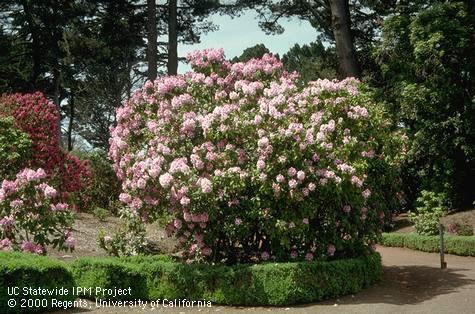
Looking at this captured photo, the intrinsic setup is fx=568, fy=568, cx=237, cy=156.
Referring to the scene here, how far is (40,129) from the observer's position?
1445cm

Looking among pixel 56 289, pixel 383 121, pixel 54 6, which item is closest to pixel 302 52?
pixel 54 6

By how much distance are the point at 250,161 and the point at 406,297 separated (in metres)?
3.36

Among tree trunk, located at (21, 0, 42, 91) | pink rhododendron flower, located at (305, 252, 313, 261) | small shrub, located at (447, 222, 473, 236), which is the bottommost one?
small shrub, located at (447, 222, 473, 236)

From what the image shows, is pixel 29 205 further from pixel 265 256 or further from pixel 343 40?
pixel 343 40

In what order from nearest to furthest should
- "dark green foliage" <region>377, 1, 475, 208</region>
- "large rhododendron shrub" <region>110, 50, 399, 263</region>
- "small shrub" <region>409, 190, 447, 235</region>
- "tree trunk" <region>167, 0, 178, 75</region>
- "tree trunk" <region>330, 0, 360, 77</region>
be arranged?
"large rhododendron shrub" <region>110, 50, 399, 263</region>
"tree trunk" <region>330, 0, 360, 77</region>
"small shrub" <region>409, 190, 447, 235</region>
"tree trunk" <region>167, 0, 178, 75</region>
"dark green foliage" <region>377, 1, 475, 208</region>

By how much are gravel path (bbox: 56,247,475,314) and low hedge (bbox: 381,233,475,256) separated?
2.51 metres

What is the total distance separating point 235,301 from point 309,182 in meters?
2.17

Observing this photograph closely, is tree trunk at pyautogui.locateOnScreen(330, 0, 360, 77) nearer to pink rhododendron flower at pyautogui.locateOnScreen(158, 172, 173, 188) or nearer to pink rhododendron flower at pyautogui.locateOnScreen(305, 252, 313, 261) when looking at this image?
pink rhododendron flower at pyautogui.locateOnScreen(305, 252, 313, 261)

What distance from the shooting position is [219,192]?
351 inches

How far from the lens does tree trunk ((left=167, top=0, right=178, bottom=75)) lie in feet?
64.1

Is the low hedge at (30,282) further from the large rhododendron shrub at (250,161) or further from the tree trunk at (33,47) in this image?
the tree trunk at (33,47)

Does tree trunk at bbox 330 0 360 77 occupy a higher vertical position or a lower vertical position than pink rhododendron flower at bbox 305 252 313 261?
higher

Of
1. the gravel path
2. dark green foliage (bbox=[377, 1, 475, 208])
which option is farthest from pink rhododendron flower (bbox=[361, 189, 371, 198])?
dark green foliage (bbox=[377, 1, 475, 208])

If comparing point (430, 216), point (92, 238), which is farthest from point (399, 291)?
point (430, 216)
